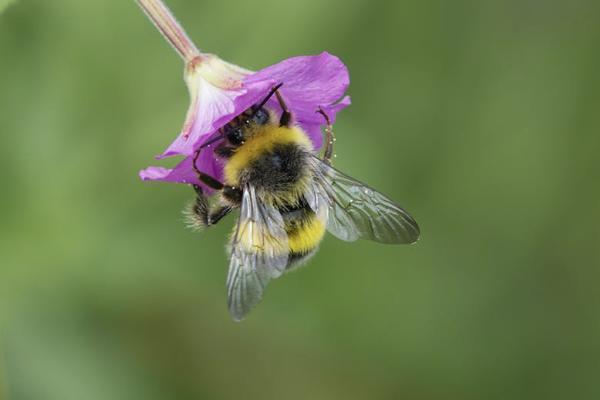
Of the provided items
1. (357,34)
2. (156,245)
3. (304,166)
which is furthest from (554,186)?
(304,166)

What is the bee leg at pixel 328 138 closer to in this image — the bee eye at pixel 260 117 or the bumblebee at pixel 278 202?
the bumblebee at pixel 278 202

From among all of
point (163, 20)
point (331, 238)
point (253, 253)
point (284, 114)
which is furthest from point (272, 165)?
point (331, 238)

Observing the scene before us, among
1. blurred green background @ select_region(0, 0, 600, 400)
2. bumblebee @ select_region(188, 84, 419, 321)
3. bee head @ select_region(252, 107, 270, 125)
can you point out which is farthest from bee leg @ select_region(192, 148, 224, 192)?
blurred green background @ select_region(0, 0, 600, 400)

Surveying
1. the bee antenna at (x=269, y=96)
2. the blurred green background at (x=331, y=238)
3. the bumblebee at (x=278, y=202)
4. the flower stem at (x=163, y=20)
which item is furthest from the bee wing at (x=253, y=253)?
the blurred green background at (x=331, y=238)

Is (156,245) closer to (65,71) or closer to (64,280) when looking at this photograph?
(64,280)

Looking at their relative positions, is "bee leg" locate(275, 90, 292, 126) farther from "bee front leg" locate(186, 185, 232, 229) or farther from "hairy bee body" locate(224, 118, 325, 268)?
"bee front leg" locate(186, 185, 232, 229)

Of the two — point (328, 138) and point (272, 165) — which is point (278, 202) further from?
point (328, 138)

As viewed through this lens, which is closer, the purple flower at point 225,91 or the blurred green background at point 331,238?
the purple flower at point 225,91
